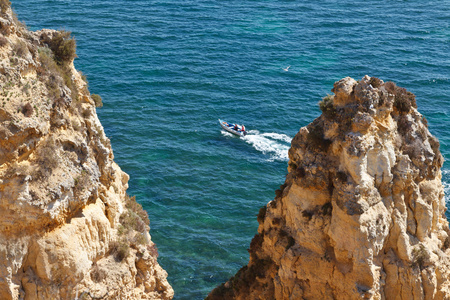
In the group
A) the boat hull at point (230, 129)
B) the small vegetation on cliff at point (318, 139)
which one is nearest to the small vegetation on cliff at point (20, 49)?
the small vegetation on cliff at point (318, 139)

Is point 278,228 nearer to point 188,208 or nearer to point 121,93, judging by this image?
point 188,208

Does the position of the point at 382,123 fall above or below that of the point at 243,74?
above

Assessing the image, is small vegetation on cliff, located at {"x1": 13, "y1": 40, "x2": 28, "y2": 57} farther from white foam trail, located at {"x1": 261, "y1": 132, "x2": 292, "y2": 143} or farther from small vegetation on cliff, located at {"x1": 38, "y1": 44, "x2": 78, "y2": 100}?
white foam trail, located at {"x1": 261, "y1": 132, "x2": 292, "y2": 143}

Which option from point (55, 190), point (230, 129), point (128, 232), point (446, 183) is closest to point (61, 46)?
point (55, 190)

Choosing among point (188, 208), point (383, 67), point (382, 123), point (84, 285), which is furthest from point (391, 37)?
point (84, 285)

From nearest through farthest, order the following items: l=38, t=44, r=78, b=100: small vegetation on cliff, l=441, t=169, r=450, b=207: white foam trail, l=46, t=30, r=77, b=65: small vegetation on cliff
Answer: l=38, t=44, r=78, b=100: small vegetation on cliff, l=46, t=30, r=77, b=65: small vegetation on cliff, l=441, t=169, r=450, b=207: white foam trail

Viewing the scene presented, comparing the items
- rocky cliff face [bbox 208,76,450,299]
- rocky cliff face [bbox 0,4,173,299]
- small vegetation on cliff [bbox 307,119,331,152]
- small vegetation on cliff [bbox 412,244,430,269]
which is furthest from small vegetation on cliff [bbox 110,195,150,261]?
small vegetation on cliff [bbox 412,244,430,269]

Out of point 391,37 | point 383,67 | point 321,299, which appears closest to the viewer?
point 321,299
